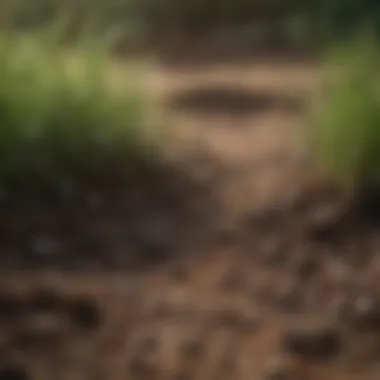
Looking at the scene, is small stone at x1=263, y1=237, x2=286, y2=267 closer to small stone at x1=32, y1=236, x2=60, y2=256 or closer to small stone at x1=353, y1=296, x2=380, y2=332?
small stone at x1=353, y1=296, x2=380, y2=332

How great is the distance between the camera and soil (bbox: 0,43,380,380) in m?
2.50

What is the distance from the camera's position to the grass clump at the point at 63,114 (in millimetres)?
3379

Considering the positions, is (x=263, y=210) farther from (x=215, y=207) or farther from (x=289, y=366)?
(x=289, y=366)

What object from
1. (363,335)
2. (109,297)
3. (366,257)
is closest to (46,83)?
(109,297)

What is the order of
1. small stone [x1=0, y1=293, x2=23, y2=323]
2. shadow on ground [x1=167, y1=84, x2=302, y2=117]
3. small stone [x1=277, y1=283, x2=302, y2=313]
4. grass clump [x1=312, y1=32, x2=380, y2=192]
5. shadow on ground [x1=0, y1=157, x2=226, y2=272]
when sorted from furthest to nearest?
shadow on ground [x1=167, y1=84, x2=302, y2=117] < grass clump [x1=312, y1=32, x2=380, y2=192] < shadow on ground [x1=0, y1=157, x2=226, y2=272] < small stone [x1=277, y1=283, x2=302, y2=313] < small stone [x1=0, y1=293, x2=23, y2=323]

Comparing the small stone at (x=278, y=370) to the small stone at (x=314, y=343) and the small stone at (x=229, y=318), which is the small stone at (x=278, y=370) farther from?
the small stone at (x=229, y=318)

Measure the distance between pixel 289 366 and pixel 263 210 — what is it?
99 cm

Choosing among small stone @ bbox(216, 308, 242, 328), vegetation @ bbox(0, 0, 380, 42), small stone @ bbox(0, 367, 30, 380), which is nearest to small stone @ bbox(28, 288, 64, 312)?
small stone @ bbox(0, 367, 30, 380)

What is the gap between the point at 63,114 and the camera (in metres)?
3.55

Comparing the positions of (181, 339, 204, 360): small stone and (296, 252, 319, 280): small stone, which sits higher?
(296, 252, 319, 280): small stone

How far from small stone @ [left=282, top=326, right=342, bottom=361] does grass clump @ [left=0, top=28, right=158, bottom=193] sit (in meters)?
1.19

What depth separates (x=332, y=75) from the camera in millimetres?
3756

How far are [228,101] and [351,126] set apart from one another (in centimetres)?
202

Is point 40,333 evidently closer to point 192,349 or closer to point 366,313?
point 192,349
